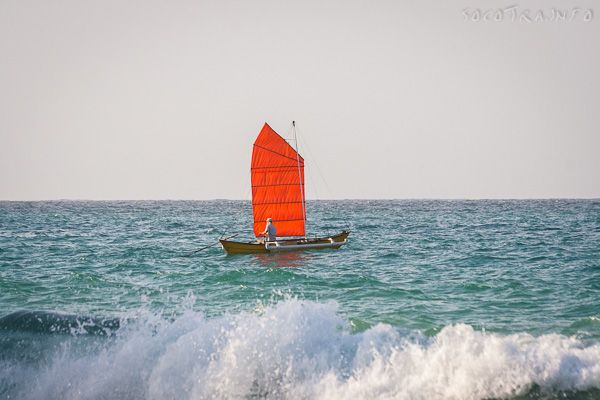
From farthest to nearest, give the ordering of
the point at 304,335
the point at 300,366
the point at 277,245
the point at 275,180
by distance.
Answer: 1. the point at 275,180
2. the point at 277,245
3. the point at 304,335
4. the point at 300,366

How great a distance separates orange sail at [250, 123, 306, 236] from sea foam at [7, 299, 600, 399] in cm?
1814

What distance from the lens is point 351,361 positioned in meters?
8.97

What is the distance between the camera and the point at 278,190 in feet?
92.1

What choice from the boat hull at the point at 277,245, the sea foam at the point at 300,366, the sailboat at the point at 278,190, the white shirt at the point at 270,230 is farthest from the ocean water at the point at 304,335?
the sailboat at the point at 278,190

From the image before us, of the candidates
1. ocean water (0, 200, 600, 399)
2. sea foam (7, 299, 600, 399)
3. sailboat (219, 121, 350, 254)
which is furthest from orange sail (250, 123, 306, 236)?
sea foam (7, 299, 600, 399)

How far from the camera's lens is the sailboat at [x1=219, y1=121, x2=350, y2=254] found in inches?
1080

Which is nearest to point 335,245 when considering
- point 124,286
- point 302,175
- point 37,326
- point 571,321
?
point 302,175

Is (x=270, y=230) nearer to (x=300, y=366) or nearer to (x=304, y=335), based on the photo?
(x=304, y=335)

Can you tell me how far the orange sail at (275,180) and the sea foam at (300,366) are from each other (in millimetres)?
18136

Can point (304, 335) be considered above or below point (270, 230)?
below

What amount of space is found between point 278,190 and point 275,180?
514 mm

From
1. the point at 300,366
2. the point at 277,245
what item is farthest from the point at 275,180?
the point at 300,366

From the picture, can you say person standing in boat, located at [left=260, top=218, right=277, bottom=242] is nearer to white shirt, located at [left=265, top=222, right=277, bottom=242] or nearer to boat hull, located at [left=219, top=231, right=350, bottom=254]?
white shirt, located at [left=265, top=222, right=277, bottom=242]

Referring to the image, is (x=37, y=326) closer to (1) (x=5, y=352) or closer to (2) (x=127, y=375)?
(1) (x=5, y=352)
